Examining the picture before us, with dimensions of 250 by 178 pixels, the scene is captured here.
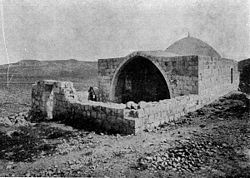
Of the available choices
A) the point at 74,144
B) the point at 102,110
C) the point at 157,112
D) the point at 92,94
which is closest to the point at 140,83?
the point at 92,94

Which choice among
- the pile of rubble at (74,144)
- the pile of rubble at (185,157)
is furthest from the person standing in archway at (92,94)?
the pile of rubble at (185,157)

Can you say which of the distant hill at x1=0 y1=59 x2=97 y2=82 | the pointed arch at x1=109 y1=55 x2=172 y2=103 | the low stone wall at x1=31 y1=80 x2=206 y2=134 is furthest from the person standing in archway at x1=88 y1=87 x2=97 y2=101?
the distant hill at x1=0 y1=59 x2=97 y2=82

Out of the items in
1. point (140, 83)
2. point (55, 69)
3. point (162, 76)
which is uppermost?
point (55, 69)

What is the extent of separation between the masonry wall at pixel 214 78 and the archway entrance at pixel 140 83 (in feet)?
8.63

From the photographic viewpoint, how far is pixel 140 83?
14125mm

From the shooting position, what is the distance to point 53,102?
32.1ft

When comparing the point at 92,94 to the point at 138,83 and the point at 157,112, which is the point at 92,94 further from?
the point at 157,112

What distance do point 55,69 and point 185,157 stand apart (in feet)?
122

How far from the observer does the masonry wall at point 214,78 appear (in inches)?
403

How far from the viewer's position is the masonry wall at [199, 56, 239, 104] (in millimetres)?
10242

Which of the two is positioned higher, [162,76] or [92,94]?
[162,76]

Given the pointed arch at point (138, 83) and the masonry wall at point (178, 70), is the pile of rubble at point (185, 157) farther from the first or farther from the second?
→ the pointed arch at point (138, 83)

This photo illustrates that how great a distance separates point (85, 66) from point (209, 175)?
143ft

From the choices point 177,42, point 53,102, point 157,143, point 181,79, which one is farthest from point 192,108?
point 177,42
